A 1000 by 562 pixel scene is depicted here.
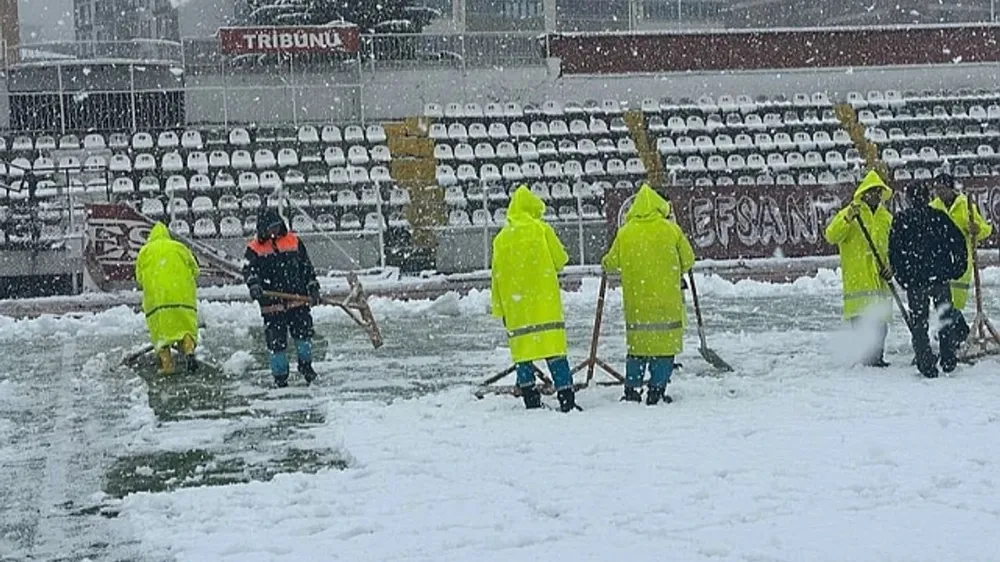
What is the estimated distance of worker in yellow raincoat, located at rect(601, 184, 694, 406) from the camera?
11.2 m

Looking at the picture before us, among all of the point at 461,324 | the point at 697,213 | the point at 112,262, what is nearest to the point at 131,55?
the point at 112,262

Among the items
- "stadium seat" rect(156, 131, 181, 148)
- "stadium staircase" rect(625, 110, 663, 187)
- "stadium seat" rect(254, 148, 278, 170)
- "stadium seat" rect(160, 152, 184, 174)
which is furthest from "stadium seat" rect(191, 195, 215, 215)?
"stadium staircase" rect(625, 110, 663, 187)

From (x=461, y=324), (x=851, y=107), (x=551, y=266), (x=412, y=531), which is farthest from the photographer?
(x=851, y=107)

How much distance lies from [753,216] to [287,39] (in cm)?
1293

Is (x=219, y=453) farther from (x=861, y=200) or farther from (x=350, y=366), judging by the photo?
(x=861, y=200)

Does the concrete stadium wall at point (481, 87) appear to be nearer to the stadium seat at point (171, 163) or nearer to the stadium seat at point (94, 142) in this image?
the stadium seat at point (94, 142)

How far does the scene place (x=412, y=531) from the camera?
743 cm

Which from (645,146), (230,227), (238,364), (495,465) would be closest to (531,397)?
(495,465)

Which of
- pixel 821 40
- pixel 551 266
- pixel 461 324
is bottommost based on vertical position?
pixel 461 324

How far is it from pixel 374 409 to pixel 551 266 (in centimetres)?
183

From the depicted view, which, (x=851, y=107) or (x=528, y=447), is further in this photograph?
(x=851, y=107)

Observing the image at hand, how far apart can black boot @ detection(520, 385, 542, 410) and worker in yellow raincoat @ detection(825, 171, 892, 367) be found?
349 cm

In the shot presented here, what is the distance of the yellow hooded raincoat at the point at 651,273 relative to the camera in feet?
36.9

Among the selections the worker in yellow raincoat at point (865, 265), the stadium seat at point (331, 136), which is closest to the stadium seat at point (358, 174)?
the stadium seat at point (331, 136)
